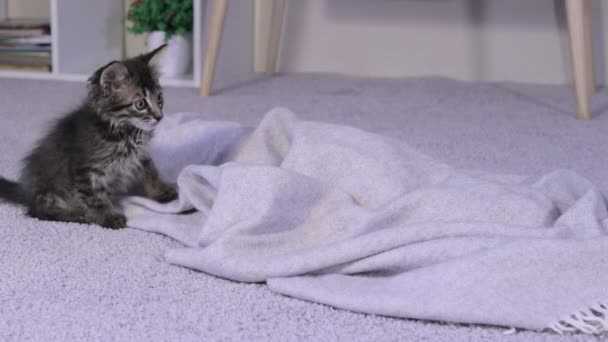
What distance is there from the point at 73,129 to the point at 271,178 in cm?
39

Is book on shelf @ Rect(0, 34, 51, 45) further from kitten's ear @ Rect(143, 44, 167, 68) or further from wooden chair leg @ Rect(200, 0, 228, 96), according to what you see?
kitten's ear @ Rect(143, 44, 167, 68)

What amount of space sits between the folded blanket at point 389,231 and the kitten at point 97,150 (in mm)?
70

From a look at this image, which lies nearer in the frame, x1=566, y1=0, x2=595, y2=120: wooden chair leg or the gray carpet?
the gray carpet

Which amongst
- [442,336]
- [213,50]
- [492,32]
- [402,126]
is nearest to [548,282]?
[442,336]

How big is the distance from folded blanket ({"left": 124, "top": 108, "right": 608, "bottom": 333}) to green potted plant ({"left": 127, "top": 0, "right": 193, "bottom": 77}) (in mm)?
1599

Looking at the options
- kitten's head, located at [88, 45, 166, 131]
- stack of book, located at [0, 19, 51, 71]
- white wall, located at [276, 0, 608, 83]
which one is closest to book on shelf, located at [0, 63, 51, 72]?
stack of book, located at [0, 19, 51, 71]

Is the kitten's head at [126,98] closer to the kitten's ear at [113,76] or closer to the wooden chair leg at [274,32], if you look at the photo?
the kitten's ear at [113,76]

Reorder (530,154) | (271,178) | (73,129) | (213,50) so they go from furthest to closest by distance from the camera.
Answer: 1. (213,50)
2. (530,154)
3. (73,129)
4. (271,178)

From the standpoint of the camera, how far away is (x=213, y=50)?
244 centimetres

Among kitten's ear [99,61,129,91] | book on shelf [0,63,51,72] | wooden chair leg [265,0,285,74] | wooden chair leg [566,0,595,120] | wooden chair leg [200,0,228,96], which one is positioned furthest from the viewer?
wooden chair leg [265,0,285,74]

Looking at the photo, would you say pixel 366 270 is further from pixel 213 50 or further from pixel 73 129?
pixel 213 50

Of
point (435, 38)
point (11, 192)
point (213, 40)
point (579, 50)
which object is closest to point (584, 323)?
point (11, 192)

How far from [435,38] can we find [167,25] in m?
0.97

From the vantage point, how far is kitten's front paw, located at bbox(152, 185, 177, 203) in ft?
4.38
